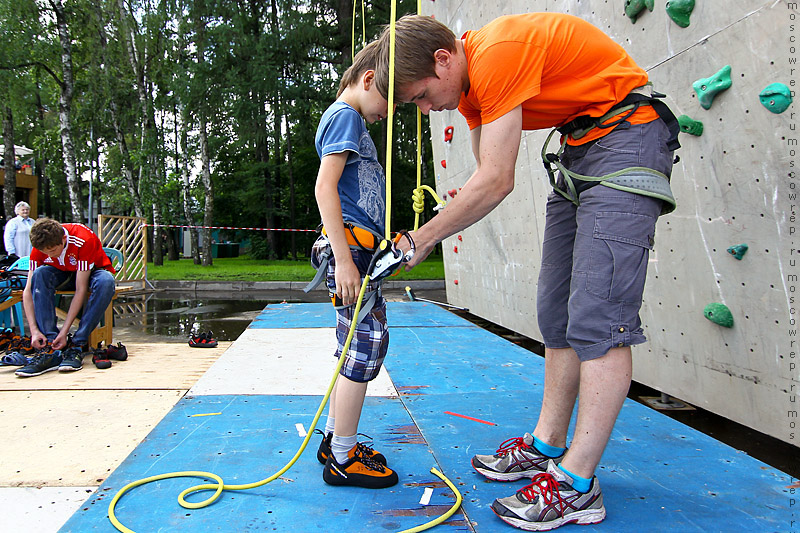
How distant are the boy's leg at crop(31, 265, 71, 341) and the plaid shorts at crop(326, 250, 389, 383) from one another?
2824 mm

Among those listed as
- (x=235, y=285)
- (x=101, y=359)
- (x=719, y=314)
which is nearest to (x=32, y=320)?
(x=101, y=359)

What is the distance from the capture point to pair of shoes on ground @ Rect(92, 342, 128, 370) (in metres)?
3.73

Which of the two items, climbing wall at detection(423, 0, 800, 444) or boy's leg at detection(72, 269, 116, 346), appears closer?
climbing wall at detection(423, 0, 800, 444)

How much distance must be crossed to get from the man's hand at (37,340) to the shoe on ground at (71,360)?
0.47 feet

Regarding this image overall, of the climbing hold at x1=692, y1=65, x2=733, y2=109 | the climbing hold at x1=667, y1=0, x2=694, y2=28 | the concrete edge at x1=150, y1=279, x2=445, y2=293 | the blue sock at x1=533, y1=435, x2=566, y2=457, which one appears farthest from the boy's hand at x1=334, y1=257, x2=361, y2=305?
the concrete edge at x1=150, y1=279, x2=445, y2=293

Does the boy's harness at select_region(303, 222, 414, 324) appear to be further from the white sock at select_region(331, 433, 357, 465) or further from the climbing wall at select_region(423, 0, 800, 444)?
the climbing wall at select_region(423, 0, 800, 444)

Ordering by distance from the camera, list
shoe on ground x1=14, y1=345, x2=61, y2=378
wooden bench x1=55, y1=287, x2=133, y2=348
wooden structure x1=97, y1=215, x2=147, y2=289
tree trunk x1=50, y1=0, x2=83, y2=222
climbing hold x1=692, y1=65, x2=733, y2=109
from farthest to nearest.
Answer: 1. tree trunk x1=50, y1=0, x2=83, y2=222
2. wooden structure x1=97, y1=215, x2=147, y2=289
3. wooden bench x1=55, y1=287, x2=133, y2=348
4. shoe on ground x1=14, y1=345, x2=61, y2=378
5. climbing hold x1=692, y1=65, x2=733, y2=109

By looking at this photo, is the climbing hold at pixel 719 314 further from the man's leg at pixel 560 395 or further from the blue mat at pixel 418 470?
the man's leg at pixel 560 395

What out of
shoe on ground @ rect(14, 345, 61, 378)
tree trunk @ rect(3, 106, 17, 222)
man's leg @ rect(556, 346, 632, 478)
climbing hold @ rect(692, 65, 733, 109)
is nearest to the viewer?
man's leg @ rect(556, 346, 632, 478)

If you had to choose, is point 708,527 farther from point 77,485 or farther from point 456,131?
point 456,131

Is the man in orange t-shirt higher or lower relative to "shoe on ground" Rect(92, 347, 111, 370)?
higher

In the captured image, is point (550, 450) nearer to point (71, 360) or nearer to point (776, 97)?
point (776, 97)

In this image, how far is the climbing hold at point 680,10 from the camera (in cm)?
240

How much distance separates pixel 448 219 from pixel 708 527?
1136 mm
